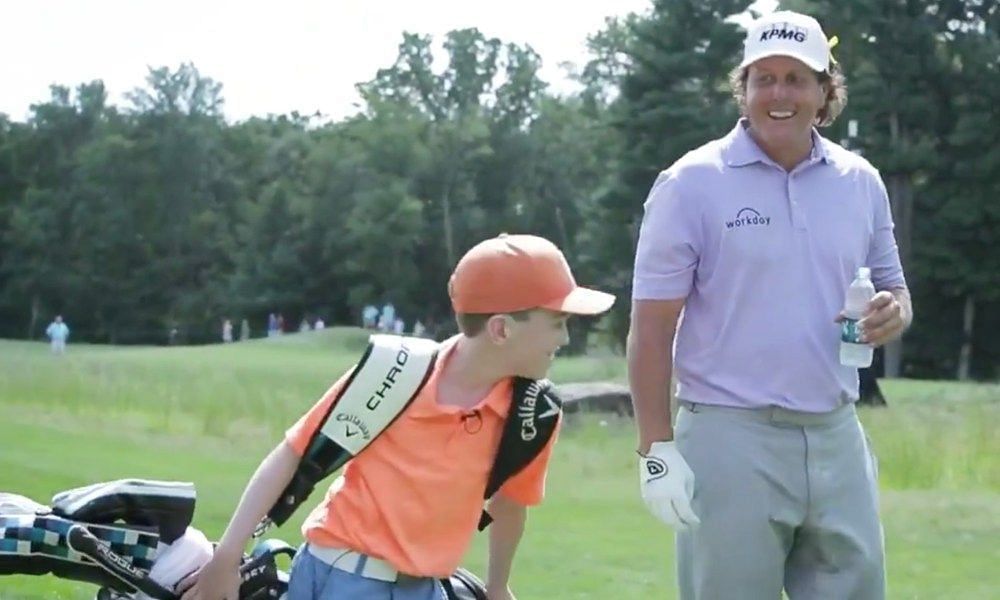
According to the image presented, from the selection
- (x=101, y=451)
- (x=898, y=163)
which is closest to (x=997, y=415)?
(x=101, y=451)

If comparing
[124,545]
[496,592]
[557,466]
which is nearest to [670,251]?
[496,592]

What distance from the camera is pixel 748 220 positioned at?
4035 mm

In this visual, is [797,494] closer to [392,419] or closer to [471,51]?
[392,419]

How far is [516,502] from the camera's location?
3.89 m

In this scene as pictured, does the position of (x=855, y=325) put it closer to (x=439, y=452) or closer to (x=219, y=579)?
(x=439, y=452)

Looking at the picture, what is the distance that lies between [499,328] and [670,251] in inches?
23.9

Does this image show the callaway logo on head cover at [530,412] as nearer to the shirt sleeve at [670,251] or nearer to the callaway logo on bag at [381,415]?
the callaway logo on bag at [381,415]

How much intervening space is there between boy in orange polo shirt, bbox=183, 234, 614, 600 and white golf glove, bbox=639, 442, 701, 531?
478 mm

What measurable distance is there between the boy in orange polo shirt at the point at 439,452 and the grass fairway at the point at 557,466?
4013 millimetres

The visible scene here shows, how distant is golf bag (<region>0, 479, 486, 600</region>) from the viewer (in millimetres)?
3977

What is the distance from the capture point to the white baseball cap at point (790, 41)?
4.14 m

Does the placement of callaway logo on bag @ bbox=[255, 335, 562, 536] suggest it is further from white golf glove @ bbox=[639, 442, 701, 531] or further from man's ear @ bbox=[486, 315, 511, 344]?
white golf glove @ bbox=[639, 442, 701, 531]

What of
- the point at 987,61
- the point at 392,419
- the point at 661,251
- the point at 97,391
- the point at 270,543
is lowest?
the point at 97,391

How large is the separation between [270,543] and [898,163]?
150 feet
